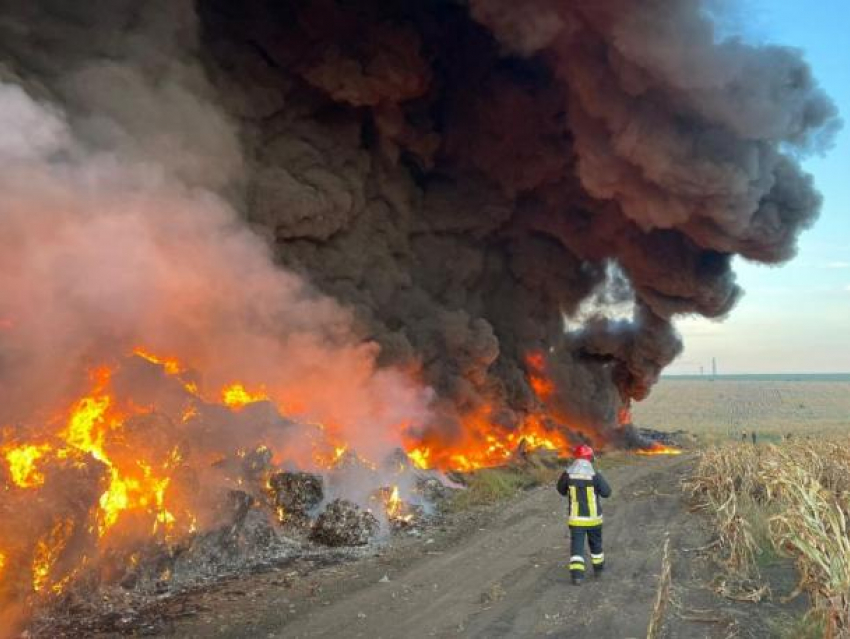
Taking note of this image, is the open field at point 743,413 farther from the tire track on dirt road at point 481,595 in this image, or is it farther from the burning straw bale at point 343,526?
the burning straw bale at point 343,526

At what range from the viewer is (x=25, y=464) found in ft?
27.5

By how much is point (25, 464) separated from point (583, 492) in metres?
6.34

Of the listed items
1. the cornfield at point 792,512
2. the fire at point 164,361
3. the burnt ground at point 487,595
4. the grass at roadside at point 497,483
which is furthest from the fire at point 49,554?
the grass at roadside at point 497,483

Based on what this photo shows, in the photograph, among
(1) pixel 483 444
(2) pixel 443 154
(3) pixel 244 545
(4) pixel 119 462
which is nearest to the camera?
(4) pixel 119 462

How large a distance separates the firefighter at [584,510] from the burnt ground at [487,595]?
0.31 m

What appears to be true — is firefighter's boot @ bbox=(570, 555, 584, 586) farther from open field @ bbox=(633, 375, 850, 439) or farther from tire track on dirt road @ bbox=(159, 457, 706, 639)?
open field @ bbox=(633, 375, 850, 439)

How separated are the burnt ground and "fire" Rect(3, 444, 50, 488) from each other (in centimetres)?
205

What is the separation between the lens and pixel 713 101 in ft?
50.2

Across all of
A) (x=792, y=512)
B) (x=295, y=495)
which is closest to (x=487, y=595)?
(x=792, y=512)

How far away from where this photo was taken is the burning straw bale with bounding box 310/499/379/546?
1129 cm

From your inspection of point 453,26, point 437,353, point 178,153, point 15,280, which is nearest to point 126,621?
point 15,280

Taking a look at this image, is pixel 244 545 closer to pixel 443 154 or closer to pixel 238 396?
pixel 238 396

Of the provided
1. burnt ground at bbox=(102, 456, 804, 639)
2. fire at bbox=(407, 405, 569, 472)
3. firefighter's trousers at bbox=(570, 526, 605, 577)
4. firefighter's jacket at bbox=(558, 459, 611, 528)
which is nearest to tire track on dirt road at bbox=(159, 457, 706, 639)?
burnt ground at bbox=(102, 456, 804, 639)

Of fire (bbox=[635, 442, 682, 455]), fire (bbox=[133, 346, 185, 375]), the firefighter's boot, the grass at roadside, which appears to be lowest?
the firefighter's boot
